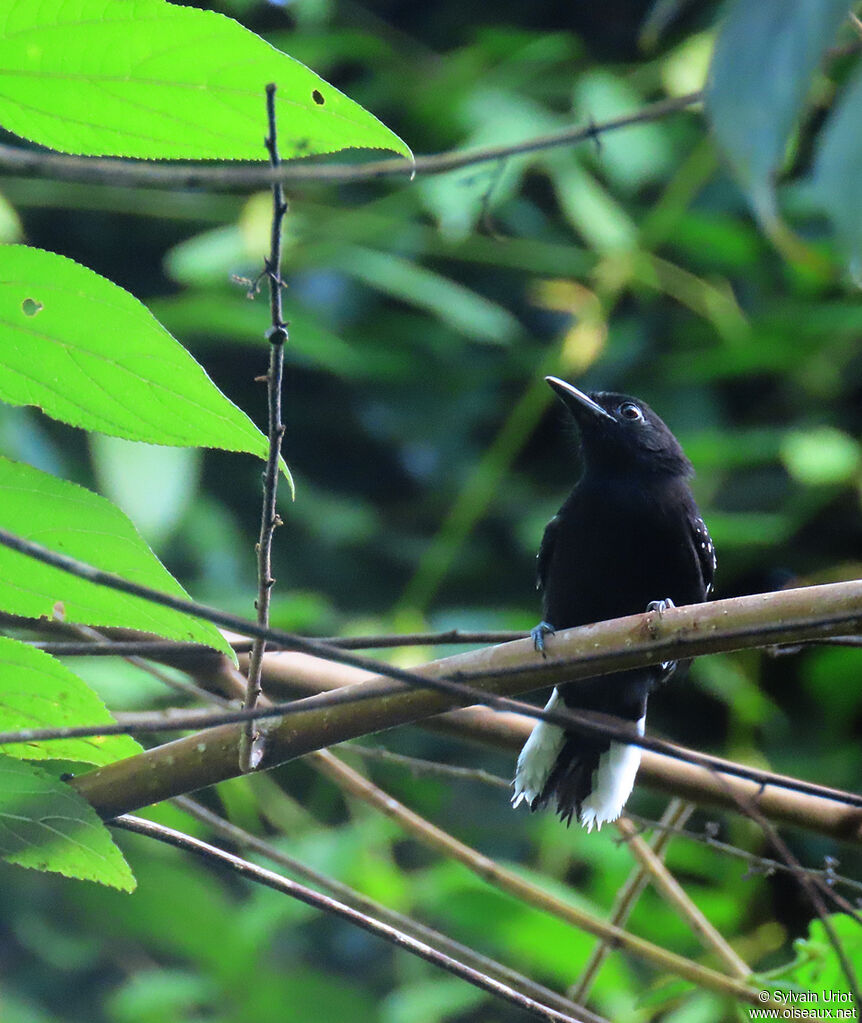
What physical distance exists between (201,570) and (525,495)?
4.69 feet

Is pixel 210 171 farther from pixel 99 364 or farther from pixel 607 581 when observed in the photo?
pixel 607 581

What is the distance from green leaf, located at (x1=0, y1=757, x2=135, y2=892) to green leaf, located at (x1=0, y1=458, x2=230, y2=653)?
0.74 feet

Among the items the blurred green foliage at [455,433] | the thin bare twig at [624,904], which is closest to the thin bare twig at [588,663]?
the thin bare twig at [624,904]

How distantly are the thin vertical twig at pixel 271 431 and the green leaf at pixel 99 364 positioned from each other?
74 millimetres

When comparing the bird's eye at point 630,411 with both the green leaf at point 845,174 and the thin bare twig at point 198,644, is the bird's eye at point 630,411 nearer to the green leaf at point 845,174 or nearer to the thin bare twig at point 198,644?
the thin bare twig at point 198,644

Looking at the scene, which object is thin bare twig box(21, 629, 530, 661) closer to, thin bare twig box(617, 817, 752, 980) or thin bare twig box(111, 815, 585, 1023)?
thin bare twig box(111, 815, 585, 1023)

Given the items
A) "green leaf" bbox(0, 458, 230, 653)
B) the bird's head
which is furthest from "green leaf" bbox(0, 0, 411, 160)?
the bird's head

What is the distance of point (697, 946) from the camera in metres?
3.98

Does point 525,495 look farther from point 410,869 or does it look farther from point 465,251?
point 410,869

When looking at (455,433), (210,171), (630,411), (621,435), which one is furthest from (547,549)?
(210,171)

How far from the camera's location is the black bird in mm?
3025

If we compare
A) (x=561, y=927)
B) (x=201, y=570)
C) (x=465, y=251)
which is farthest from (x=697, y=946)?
(x=465, y=251)

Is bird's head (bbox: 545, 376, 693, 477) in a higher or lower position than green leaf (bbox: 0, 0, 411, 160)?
lower

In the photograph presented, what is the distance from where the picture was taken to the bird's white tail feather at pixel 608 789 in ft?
9.27
